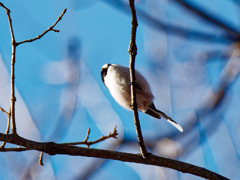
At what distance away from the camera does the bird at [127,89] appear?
2.35m

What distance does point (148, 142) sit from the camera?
321cm

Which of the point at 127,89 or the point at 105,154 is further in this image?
the point at 127,89

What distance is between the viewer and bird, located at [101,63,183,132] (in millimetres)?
2350

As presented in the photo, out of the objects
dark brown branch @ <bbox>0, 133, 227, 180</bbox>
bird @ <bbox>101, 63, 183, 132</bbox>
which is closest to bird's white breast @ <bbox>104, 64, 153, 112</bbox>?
bird @ <bbox>101, 63, 183, 132</bbox>

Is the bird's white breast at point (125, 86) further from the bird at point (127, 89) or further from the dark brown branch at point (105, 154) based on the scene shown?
the dark brown branch at point (105, 154)

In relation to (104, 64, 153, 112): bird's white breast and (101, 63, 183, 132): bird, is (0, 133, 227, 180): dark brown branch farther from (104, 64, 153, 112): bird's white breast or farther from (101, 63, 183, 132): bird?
(104, 64, 153, 112): bird's white breast

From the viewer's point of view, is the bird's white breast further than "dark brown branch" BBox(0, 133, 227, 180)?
Yes

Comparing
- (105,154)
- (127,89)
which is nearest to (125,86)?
(127,89)

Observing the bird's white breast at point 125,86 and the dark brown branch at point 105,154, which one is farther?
the bird's white breast at point 125,86

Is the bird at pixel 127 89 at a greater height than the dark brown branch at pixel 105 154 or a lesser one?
greater

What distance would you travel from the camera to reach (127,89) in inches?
92.9

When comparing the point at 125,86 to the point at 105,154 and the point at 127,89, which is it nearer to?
the point at 127,89

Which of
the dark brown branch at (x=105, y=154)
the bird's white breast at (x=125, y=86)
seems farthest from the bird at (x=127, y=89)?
the dark brown branch at (x=105, y=154)

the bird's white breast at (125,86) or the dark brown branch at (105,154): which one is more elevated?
the bird's white breast at (125,86)
